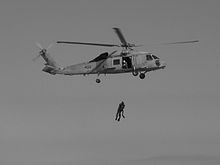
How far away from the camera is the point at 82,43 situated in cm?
8575

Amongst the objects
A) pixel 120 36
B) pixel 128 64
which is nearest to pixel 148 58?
pixel 128 64

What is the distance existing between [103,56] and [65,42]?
37.3 feet

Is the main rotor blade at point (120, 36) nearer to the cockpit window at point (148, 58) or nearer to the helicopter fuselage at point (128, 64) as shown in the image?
the helicopter fuselage at point (128, 64)

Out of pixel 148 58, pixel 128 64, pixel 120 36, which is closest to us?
pixel 120 36

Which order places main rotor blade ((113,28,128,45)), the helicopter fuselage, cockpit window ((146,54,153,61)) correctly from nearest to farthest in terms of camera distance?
main rotor blade ((113,28,128,45)), the helicopter fuselage, cockpit window ((146,54,153,61))

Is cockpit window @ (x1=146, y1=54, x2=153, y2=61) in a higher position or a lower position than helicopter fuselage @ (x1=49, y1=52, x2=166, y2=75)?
higher

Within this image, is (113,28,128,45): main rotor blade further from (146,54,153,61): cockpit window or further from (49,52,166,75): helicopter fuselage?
(146,54,153,61): cockpit window

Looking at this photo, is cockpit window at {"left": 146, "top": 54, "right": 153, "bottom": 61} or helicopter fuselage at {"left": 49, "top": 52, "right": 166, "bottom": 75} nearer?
helicopter fuselage at {"left": 49, "top": 52, "right": 166, "bottom": 75}

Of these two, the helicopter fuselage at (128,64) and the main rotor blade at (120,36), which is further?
the helicopter fuselage at (128,64)

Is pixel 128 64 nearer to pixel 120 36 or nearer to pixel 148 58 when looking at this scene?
pixel 148 58

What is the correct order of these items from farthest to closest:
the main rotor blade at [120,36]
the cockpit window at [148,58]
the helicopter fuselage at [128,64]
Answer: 1. the cockpit window at [148,58]
2. the helicopter fuselage at [128,64]
3. the main rotor blade at [120,36]

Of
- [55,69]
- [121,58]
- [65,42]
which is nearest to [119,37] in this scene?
[121,58]

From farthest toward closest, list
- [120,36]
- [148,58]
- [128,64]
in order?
[148,58] < [128,64] < [120,36]

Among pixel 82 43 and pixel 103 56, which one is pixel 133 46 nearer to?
pixel 103 56
